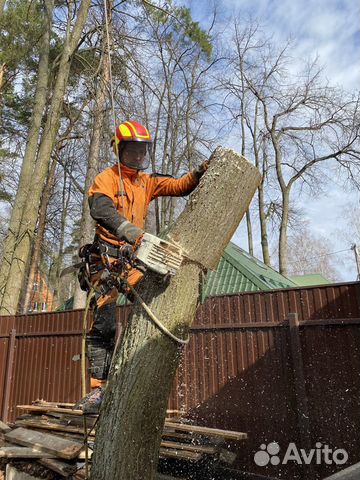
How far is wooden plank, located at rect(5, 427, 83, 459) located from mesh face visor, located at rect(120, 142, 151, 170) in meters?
2.21

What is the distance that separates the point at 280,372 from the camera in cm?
541

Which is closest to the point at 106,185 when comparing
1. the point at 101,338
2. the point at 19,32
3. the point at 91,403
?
the point at 101,338

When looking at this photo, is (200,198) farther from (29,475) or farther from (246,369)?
(246,369)

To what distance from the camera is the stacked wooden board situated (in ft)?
10.3

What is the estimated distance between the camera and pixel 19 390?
8.56 meters

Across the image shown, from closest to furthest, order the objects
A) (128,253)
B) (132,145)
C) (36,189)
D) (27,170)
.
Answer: (128,253) < (132,145) < (36,189) < (27,170)

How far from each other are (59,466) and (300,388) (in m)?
3.20

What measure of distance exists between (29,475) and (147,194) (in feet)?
7.88

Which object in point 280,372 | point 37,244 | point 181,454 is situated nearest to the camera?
point 181,454

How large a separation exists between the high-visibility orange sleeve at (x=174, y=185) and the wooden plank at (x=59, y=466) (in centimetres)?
216

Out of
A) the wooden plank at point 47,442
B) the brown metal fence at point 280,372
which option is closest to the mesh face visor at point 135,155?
the wooden plank at point 47,442

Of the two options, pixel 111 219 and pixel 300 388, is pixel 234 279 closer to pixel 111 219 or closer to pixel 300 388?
pixel 300 388


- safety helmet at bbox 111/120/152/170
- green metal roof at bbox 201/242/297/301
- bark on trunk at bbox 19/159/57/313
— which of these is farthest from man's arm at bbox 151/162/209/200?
bark on trunk at bbox 19/159/57/313

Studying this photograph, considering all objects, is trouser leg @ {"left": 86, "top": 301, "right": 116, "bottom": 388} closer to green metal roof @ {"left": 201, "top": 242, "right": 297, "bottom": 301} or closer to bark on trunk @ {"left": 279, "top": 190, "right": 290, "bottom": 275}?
green metal roof @ {"left": 201, "top": 242, "right": 297, "bottom": 301}
